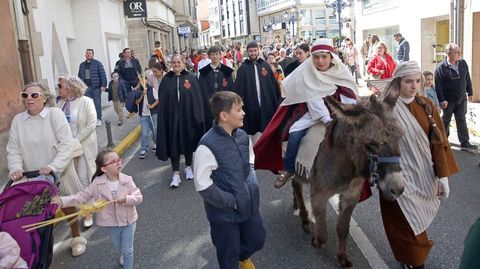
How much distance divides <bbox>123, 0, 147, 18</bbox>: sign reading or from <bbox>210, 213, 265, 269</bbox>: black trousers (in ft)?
58.1

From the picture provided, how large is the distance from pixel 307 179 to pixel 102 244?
2403 millimetres

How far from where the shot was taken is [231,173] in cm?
327

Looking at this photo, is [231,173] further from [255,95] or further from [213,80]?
[213,80]

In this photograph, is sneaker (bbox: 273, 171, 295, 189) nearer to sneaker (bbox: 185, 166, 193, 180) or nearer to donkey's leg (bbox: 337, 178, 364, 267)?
donkey's leg (bbox: 337, 178, 364, 267)

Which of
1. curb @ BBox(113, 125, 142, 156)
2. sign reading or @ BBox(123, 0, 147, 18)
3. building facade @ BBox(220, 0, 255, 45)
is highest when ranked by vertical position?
building facade @ BBox(220, 0, 255, 45)

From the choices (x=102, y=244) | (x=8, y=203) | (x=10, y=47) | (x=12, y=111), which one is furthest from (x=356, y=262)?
(x=10, y=47)

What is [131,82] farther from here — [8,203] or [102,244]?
[8,203]

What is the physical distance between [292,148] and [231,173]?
1390mm

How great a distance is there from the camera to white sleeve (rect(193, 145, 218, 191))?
10.3 ft

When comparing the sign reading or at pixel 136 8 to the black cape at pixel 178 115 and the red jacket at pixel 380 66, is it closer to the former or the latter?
the red jacket at pixel 380 66

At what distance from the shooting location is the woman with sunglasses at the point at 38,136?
420 centimetres

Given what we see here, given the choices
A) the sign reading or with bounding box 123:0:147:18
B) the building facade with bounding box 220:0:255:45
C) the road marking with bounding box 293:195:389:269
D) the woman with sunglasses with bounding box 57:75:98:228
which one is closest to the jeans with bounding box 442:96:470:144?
the road marking with bounding box 293:195:389:269

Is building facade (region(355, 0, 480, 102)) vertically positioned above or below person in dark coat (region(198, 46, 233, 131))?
above

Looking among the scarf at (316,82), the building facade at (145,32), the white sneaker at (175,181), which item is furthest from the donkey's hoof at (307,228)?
the building facade at (145,32)
